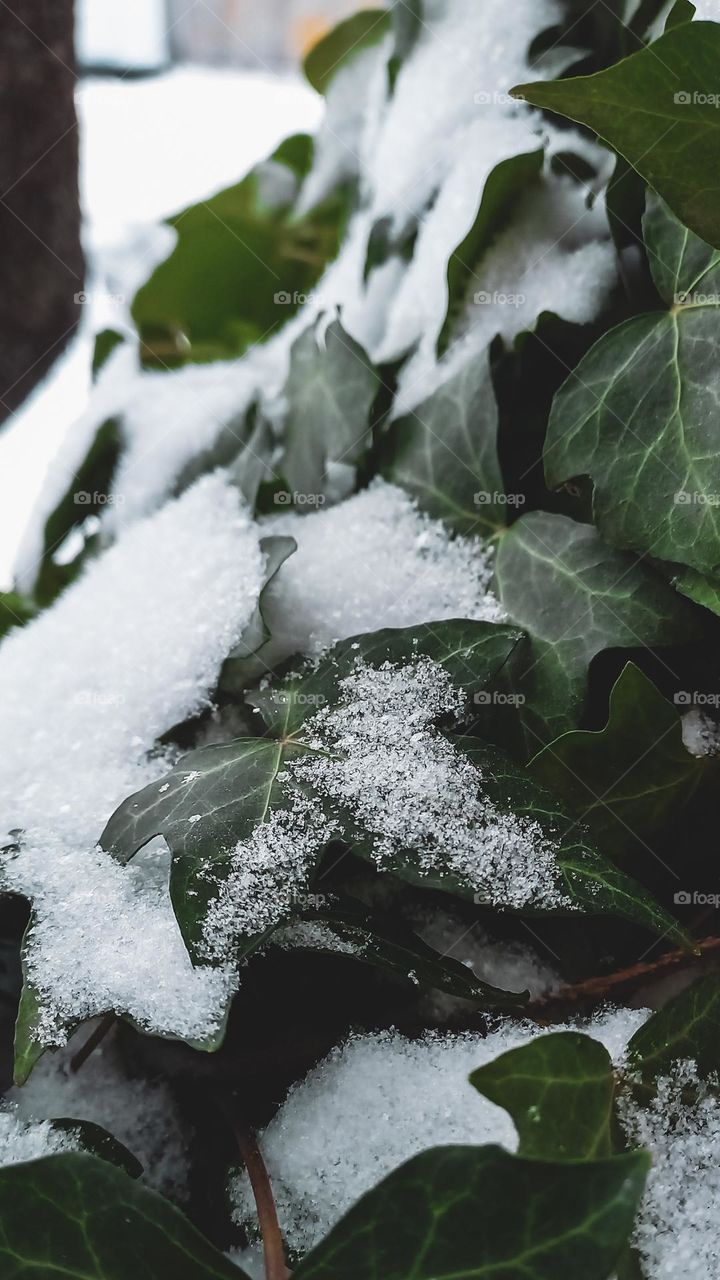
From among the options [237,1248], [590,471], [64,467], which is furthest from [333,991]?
[64,467]

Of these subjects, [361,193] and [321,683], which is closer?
[321,683]

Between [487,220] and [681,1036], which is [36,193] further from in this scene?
[681,1036]

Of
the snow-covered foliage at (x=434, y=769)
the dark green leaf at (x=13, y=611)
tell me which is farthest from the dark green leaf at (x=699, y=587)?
the dark green leaf at (x=13, y=611)

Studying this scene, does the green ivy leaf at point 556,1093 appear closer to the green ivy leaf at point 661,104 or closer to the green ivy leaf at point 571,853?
the green ivy leaf at point 571,853

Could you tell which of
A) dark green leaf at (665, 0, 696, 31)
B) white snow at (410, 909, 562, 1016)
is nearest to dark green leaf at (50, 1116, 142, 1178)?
white snow at (410, 909, 562, 1016)

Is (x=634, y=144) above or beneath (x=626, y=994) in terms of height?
above

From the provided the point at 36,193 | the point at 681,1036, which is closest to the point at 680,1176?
the point at 681,1036

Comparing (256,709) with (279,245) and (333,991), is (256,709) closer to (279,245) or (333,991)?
(333,991)
